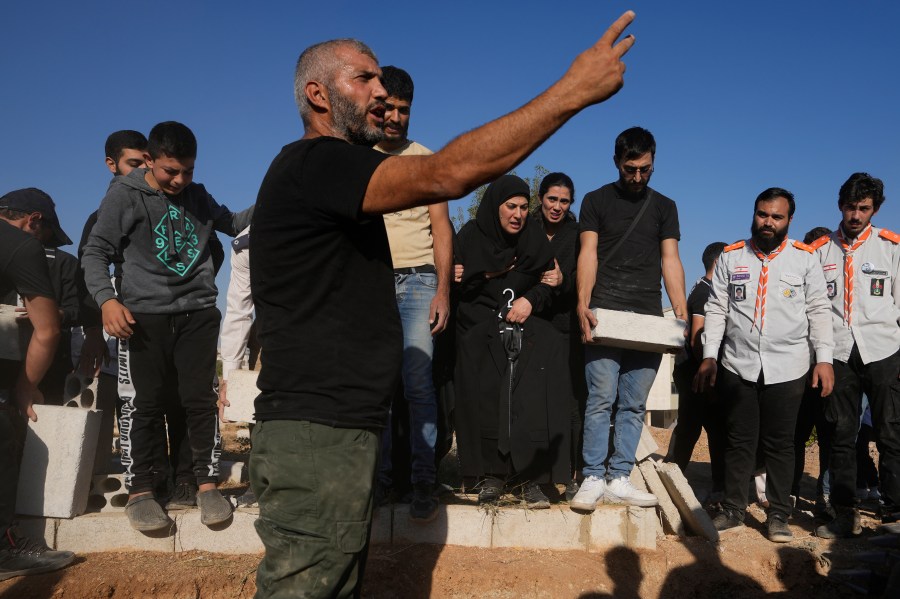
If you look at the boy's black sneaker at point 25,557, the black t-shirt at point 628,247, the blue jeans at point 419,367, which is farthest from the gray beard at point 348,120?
the boy's black sneaker at point 25,557

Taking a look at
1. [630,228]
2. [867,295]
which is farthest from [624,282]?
[867,295]

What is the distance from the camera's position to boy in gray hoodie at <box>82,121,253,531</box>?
15.7 feet

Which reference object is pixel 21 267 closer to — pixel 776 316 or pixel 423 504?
pixel 423 504

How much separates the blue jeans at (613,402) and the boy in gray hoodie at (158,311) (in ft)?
8.28

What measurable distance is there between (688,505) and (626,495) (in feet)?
1.58

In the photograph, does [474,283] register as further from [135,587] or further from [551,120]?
[551,120]

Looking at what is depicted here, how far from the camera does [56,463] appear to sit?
4902mm

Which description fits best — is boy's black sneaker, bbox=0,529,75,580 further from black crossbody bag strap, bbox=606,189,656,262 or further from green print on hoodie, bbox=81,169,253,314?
black crossbody bag strap, bbox=606,189,656,262

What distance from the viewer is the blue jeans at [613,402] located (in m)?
5.25

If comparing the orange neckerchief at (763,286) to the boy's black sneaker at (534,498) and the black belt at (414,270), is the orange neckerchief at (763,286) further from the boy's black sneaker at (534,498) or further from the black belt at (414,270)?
the black belt at (414,270)

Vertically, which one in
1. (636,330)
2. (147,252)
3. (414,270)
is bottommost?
(636,330)

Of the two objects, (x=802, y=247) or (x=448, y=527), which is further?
(x=802, y=247)

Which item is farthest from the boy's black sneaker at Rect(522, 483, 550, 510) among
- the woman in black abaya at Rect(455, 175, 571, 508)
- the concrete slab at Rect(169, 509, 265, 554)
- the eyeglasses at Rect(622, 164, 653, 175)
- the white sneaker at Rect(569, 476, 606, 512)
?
the eyeglasses at Rect(622, 164, 653, 175)

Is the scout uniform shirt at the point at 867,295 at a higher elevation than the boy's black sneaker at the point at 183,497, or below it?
higher
